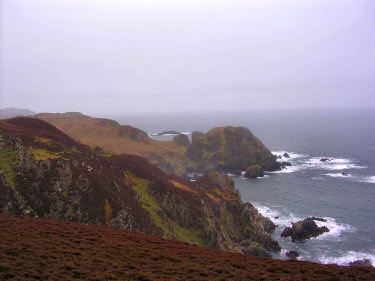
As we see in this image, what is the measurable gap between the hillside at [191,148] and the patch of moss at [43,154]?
58791 mm

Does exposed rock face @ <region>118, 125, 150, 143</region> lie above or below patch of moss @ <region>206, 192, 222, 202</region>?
above

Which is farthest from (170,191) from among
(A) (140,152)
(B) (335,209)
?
(A) (140,152)

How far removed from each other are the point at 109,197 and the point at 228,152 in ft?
263

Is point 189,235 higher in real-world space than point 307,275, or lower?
lower

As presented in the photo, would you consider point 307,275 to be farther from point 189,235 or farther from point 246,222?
point 246,222

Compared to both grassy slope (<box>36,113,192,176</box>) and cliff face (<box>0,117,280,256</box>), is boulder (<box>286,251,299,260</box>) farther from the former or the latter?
grassy slope (<box>36,113,192,176</box>)

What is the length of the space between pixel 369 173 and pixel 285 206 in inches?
1690

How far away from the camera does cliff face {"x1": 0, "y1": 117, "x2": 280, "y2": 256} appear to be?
27375mm

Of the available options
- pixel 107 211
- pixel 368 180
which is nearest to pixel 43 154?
pixel 107 211

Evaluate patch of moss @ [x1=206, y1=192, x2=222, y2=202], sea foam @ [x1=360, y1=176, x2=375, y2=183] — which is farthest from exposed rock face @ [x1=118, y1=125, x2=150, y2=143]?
sea foam @ [x1=360, y1=176, x2=375, y2=183]

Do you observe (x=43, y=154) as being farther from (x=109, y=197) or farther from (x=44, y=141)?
(x=109, y=197)

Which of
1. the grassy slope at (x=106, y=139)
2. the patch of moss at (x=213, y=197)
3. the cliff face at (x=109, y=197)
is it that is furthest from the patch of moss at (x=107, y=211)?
the grassy slope at (x=106, y=139)

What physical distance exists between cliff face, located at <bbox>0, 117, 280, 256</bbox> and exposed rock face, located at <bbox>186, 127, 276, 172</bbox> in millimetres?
49193

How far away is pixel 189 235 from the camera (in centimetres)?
3866
